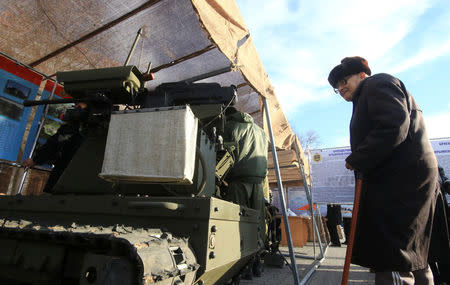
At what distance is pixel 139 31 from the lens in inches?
108

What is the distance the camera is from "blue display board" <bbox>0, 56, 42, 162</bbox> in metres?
2.94

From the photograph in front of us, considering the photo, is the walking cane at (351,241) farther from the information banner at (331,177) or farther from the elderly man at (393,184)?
the information banner at (331,177)

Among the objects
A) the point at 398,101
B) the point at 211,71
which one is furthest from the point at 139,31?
the point at 398,101

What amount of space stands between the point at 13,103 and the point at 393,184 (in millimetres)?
3813

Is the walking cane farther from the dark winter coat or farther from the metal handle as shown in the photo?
the metal handle

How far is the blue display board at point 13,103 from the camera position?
116 inches

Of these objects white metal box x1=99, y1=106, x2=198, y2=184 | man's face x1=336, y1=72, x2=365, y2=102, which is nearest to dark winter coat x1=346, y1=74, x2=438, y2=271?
man's face x1=336, y1=72, x2=365, y2=102

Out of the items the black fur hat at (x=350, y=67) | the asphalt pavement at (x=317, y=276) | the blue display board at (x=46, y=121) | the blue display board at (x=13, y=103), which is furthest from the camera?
the asphalt pavement at (x=317, y=276)

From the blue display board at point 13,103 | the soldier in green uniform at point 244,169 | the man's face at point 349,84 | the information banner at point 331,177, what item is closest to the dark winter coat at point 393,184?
the man's face at point 349,84

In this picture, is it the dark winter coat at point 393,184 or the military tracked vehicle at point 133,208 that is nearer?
the military tracked vehicle at point 133,208

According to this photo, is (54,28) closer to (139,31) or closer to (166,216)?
(139,31)

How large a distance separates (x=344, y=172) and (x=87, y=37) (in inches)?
214

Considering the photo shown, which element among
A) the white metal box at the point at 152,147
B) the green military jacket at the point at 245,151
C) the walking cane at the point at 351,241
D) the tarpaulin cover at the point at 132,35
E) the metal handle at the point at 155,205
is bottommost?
the walking cane at the point at 351,241

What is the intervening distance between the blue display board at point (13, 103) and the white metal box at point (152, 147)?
7.19 ft
